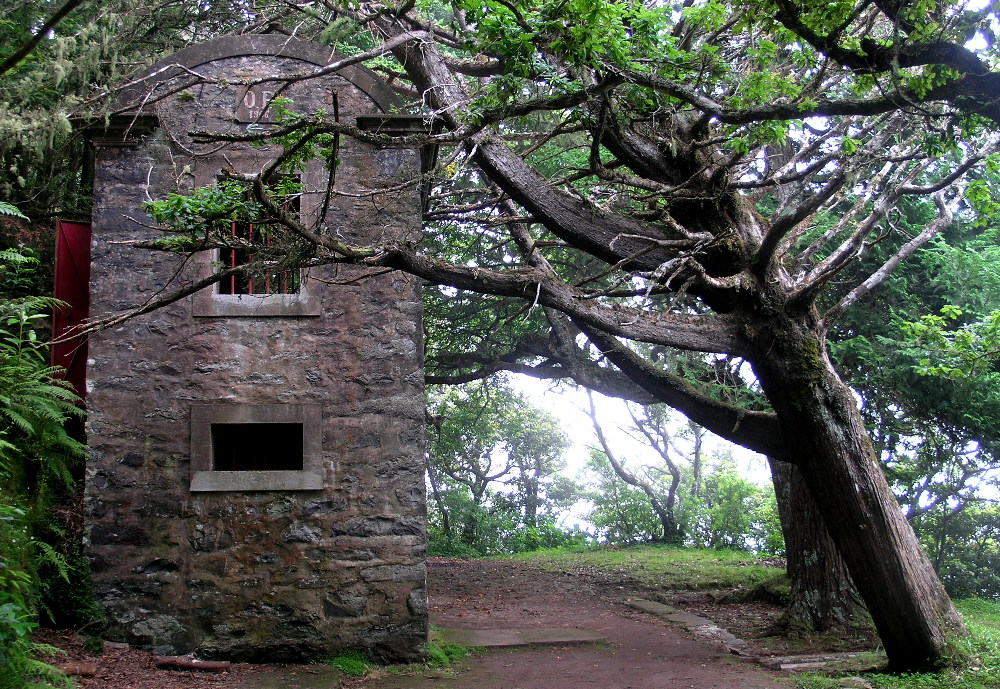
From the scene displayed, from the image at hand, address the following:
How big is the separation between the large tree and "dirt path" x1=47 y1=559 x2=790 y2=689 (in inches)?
65.5

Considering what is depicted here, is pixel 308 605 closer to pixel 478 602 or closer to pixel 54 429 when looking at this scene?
pixel 54 429

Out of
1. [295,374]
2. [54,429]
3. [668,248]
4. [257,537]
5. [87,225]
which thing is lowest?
[257,537]

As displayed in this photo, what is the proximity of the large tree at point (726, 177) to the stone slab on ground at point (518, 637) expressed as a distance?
2566 millimetres

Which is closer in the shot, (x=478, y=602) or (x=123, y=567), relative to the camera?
(x=123, y=567)

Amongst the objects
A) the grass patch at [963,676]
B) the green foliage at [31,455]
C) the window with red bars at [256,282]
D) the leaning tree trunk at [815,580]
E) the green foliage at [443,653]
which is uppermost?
the window with red bars at [256,282]

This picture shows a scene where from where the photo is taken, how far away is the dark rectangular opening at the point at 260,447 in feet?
23.8

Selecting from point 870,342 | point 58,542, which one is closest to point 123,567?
point 58,542

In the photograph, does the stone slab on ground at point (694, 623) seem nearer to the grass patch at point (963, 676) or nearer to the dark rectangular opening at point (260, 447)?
the grass patch at point (963, 676)

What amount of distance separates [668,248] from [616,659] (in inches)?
148

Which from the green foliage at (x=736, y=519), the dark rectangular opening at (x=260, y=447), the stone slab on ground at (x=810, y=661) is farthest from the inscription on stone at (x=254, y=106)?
the green foliage at (x=736, y=519)

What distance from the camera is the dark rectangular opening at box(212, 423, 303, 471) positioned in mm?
7262

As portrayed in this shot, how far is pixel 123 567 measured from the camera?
679 centimetres

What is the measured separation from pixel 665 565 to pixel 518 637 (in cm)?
577

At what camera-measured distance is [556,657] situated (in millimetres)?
7371
